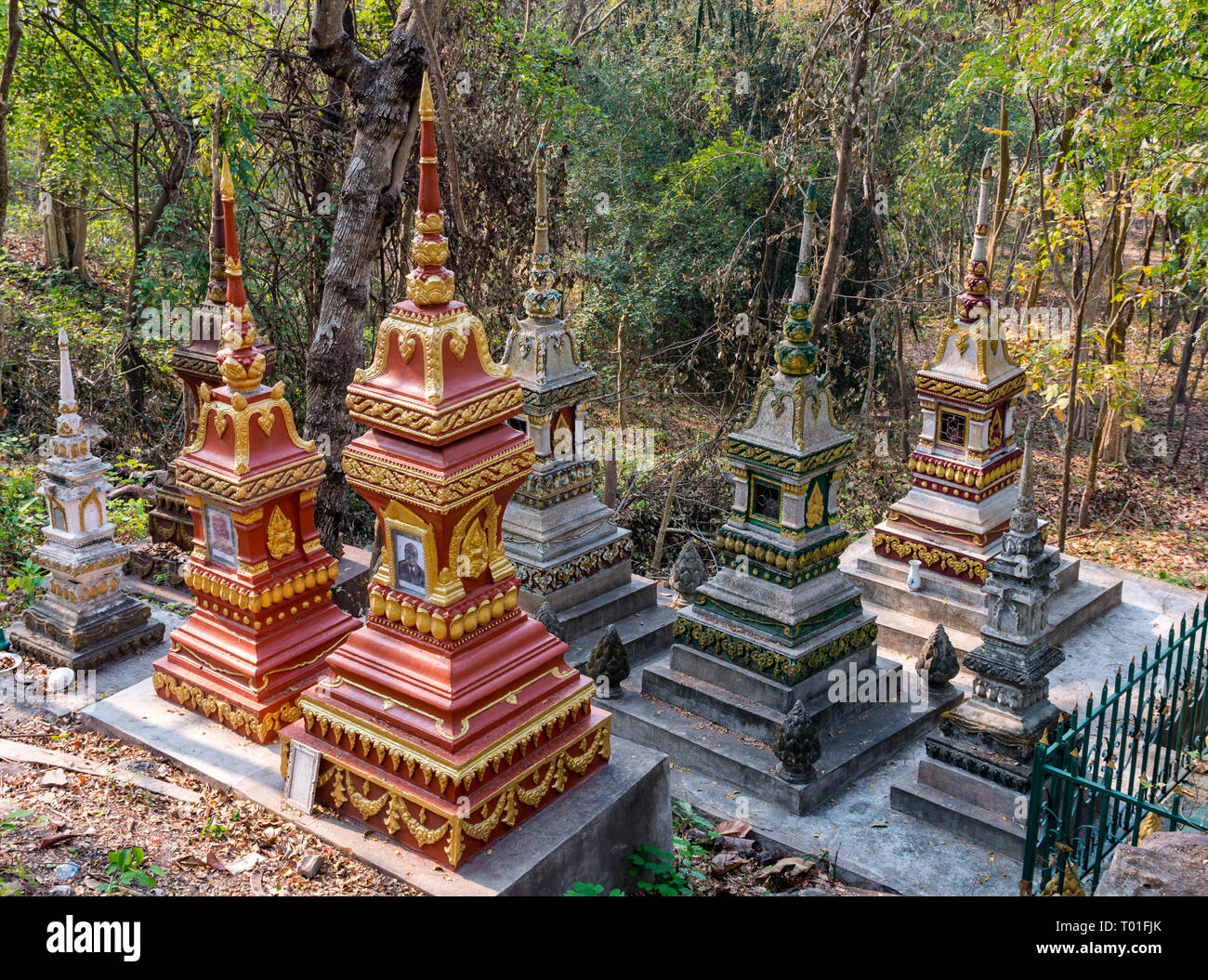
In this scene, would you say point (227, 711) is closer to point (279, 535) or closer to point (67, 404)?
point (279, 535)

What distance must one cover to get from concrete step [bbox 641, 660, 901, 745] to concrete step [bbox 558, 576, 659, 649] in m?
0.98

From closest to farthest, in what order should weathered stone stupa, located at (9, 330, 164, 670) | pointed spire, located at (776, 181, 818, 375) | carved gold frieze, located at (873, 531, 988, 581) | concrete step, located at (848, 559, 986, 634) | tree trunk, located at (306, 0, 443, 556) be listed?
weathered stone stupa, located at (9, 330, 164, 670), pointed spire, located at (776, 181, 818, 375), concrete step, located at (848, 559, 986, 634), carved gold frieze, located at (873, 531, 988, 581), tree trunk, located at (306, 0, 443, 556)

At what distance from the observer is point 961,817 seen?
27.5ft

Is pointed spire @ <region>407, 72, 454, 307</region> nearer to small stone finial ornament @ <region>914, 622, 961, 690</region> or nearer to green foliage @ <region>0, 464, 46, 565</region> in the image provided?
small stone finial ornament @ <region>914, 622, 961, 690</region>

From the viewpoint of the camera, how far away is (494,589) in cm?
643

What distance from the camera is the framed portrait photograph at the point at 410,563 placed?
6246 millimetres

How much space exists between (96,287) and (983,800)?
15.7 metres

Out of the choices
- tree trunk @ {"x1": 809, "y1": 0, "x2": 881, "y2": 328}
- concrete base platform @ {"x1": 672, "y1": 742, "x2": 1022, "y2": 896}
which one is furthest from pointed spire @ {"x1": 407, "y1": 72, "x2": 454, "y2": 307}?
tree trunk @ {"x1": 809, "y1": 0, "x2": 881, "y2": 328}

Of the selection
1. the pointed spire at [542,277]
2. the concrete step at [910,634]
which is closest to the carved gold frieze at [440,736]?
the pointed spire at [542,277]

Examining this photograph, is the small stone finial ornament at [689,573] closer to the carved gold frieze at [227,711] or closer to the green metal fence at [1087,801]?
the green metal fence at [1087,801]

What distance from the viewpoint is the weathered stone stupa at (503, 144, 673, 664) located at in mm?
10680

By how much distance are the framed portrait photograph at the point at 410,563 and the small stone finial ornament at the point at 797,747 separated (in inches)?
134

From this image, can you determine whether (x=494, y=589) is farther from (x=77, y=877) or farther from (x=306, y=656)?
(x=77, y=877)

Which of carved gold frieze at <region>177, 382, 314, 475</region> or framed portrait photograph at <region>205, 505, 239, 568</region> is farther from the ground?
carved gold frieze at <region>177, 382, 314, 475</region>
